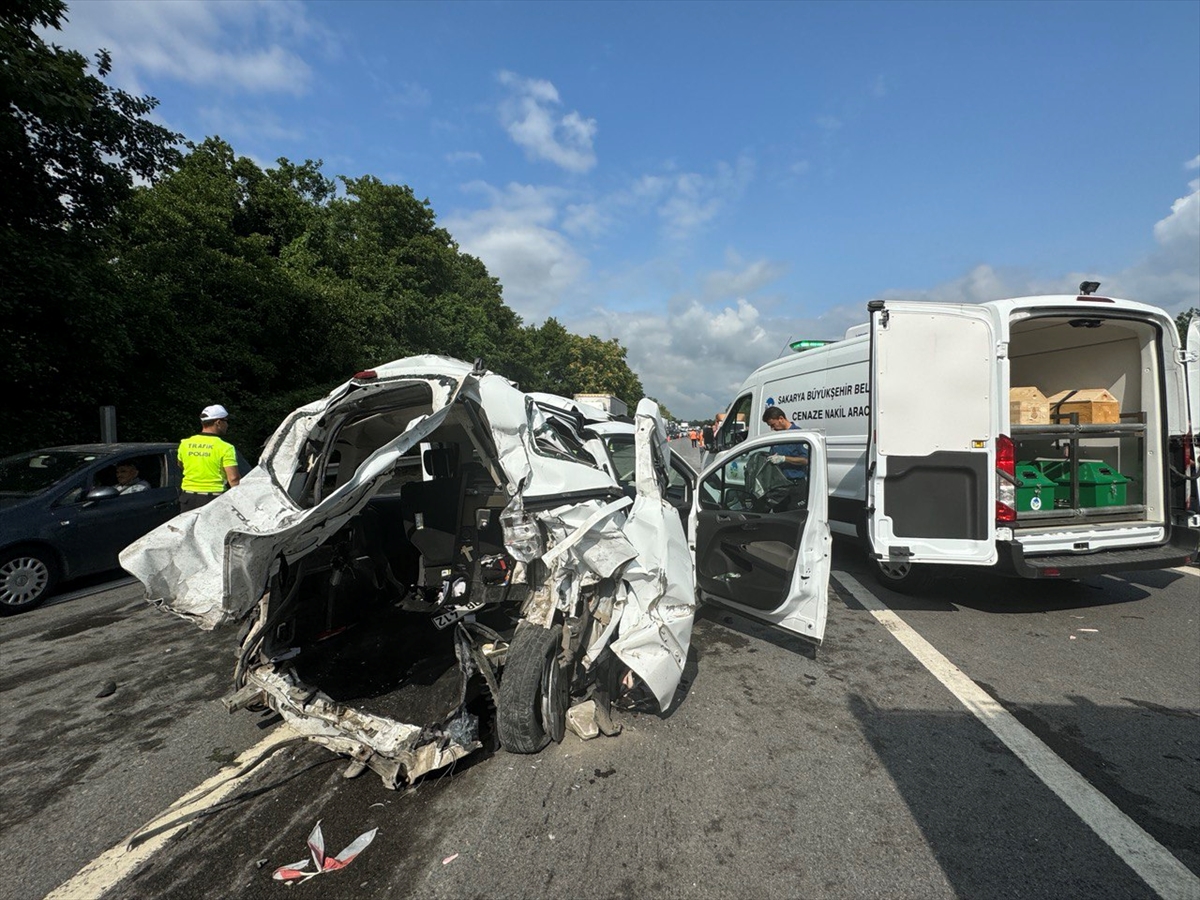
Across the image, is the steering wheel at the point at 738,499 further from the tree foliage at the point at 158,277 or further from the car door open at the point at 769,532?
the tree foliage at the point at 158,277

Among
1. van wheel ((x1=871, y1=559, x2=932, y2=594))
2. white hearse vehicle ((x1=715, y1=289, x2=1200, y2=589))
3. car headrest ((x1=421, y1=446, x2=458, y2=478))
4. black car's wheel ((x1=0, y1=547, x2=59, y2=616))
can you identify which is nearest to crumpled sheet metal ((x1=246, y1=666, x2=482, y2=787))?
car headrest ((x1=421, y1=446, x2=458, y2=478))

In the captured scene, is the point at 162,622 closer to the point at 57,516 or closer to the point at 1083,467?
the point at 57,516

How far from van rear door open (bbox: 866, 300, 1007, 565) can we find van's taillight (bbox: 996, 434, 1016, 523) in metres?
0.09

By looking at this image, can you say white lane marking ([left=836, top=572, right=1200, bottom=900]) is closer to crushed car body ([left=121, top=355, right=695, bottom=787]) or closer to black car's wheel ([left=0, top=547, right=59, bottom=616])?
crushed car body ([left=121, top=355, right=695, bottom=787])

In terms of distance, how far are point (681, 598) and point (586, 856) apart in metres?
1.39

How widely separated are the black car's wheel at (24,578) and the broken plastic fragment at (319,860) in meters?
5.59

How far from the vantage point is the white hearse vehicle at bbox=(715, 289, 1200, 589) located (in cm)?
479

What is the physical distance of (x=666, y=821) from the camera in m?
2.61

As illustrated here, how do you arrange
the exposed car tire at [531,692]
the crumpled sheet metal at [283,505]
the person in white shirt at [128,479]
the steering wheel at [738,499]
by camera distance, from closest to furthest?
the crumpled sheet metal at [283,505] < the exposed car tire at [531,692] < the steering wheel at [738,499] < the person in white shirt at [128,479]

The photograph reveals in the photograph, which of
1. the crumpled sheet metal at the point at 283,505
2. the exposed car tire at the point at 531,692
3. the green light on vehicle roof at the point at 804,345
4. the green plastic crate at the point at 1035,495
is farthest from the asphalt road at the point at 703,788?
the green light on vehicle roof at the point at 804,345

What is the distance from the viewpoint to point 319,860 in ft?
7.82

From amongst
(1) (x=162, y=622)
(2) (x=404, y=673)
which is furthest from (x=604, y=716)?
(1) (x=162, y=622)

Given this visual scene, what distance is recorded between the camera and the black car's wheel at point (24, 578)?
18.9 ft

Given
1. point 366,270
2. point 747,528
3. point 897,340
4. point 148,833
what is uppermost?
point 366,270
